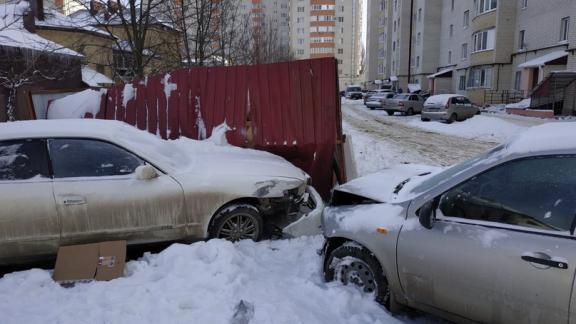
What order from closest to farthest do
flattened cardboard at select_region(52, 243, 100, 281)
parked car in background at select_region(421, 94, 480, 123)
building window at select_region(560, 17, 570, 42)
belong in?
1. flattened cardboard at select_region(52, 243, 100, 281)
2. parked car in background at select_region(421, 94, 480, 123)
3. building window at select_region(560, 17, 570, 42)

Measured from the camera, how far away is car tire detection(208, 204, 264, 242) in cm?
475

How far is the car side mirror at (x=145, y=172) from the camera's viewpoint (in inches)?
175

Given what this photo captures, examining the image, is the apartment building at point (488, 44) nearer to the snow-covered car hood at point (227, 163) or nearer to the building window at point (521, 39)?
the building window at point (521, 39)

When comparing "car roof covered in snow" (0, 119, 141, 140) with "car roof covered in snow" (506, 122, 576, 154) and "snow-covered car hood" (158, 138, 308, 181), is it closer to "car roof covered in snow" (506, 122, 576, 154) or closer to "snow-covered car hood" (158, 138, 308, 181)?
"snow-covered car hood" (158, 138, 308, 181)

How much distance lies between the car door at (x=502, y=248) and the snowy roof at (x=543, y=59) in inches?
1129

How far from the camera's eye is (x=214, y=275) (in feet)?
12.6

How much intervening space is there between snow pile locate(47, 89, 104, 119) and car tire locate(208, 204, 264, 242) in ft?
21.1

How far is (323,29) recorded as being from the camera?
398 ft

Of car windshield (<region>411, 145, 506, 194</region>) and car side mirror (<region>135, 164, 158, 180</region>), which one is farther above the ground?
car windshield (<region>411, 145, 506, 194</region>)

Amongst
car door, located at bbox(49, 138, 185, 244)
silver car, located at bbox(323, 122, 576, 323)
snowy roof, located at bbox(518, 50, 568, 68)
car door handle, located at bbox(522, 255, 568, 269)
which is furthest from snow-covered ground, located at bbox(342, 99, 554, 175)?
snowy roof, located at bbox(518, 50, 568, 68)

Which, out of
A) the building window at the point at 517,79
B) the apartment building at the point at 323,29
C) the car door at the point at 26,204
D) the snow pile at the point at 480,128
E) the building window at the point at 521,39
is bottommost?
the snow pile at the point at 480,128

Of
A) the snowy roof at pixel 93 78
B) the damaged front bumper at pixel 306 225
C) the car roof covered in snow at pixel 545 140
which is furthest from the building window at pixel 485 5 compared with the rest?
the car roof covered in snow at pixel 545 140

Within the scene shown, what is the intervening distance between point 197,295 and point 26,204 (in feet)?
6.54

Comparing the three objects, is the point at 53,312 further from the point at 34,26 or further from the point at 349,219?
the point at 34,26
